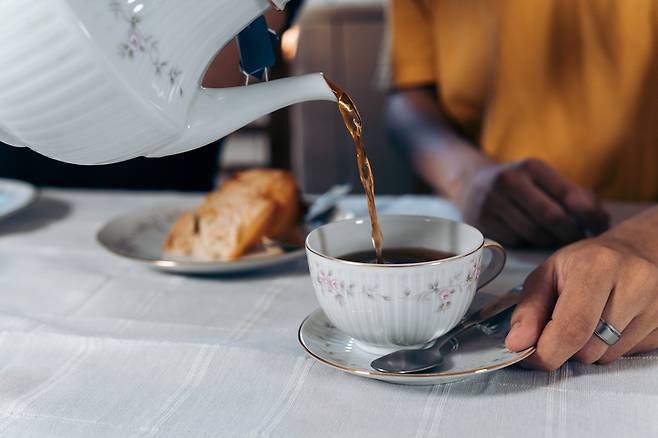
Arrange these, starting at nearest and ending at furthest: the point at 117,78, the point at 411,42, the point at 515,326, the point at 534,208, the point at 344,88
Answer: the point at 117,78 → the point at 515,326 → the point at 534,208 → the point at 411,42 → the point at 344,88

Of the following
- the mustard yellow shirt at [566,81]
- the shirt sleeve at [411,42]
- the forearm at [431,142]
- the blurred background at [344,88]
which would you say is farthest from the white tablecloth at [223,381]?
the blurred background at [344,88]

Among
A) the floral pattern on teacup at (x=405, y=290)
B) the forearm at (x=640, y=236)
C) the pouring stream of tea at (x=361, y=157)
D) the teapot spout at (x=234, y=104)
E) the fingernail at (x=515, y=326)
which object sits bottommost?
the fingernail at (x=515, y=326)

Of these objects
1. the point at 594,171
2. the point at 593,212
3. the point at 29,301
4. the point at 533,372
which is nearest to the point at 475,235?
the point at 533,372

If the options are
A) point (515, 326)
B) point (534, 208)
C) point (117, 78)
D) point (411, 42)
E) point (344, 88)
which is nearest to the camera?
point (117, 78)

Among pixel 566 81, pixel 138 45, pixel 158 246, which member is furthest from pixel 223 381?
pixel 566 81

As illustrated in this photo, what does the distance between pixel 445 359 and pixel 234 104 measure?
8.9 inches

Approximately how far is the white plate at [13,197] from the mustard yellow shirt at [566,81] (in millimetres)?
684

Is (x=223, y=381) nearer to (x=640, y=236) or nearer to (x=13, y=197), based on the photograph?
(x=640, y=236)

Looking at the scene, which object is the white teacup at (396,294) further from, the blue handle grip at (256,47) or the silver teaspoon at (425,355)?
the blue handle grip at (256,47)

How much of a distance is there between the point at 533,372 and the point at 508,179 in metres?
0.35

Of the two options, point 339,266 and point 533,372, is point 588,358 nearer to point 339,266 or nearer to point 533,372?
point 533,372

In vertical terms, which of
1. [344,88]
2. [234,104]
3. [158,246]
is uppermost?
[234,104]

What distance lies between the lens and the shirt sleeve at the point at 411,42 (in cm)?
132

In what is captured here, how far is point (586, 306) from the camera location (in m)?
0.52
